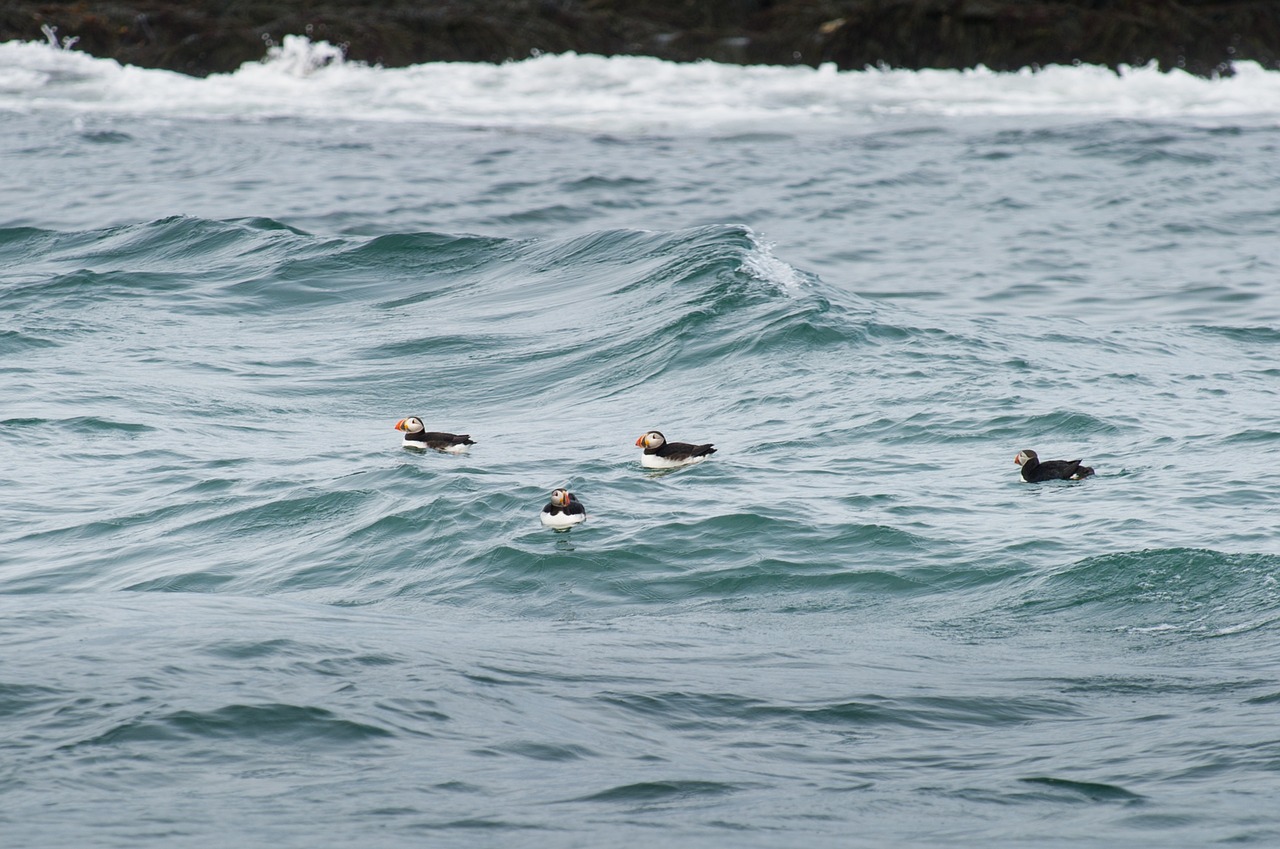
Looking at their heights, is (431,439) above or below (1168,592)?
above

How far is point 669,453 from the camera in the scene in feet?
45.4

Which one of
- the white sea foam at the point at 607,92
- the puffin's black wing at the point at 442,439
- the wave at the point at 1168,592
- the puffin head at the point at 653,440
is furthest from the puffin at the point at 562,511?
the white sea foam at the point at 607,92

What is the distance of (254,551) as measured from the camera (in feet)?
41.1

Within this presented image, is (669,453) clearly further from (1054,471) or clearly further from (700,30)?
(700,30)

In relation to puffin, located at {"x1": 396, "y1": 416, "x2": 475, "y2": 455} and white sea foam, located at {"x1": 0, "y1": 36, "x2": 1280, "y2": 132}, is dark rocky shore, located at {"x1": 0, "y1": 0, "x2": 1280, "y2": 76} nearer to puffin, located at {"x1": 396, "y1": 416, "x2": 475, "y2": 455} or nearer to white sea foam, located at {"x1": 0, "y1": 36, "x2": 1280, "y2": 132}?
white sea foam, located at {"x1": 0, "y1": 36, "x2": 1280, "y2": 132}

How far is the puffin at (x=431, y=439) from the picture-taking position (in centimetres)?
1451

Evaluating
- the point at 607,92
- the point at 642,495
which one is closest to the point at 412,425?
the point at 642,495

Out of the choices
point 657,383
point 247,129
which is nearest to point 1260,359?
point 657,383

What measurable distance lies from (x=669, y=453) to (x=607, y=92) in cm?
2358

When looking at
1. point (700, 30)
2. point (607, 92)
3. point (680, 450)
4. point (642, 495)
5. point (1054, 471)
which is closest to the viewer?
point (1054, 471)

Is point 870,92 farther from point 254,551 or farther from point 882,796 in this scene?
point 882,796

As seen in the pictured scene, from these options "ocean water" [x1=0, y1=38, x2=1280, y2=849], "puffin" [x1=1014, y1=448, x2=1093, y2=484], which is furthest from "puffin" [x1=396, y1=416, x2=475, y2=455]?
"puffin" [x1=1014, y1=448, x2=1093, y2=484]

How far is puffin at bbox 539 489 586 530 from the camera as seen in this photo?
1232 cm

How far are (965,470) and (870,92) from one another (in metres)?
23.6
